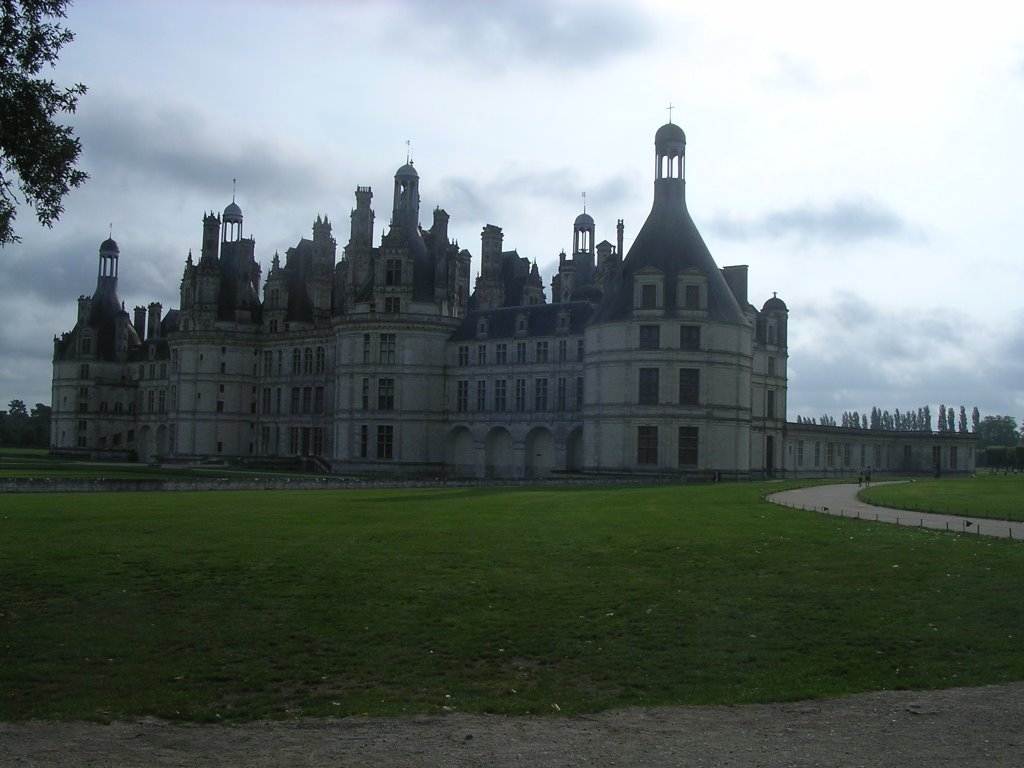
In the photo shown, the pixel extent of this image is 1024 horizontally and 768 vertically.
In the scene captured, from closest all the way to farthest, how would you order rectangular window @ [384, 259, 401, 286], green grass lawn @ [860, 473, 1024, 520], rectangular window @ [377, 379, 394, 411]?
green grass lawn @ [860, 473, 1024, 520] → rectangular window @ [384, 259, 401, 286] → rectangular window @ [377, 379, 394, 411]

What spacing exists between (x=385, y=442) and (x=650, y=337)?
2301 centimetres

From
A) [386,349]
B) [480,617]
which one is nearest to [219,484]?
[386,349]

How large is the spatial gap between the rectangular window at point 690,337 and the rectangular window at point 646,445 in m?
5.21

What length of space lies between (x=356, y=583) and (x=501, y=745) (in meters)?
8.09

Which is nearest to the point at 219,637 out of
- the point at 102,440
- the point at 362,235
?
the point at 362,235

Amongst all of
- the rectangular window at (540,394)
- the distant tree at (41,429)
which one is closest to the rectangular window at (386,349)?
the rectangular window at (540,394)

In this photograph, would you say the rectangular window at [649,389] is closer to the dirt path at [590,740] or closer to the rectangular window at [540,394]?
the rectangular window at [540,394]

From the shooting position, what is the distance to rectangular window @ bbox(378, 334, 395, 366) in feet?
263

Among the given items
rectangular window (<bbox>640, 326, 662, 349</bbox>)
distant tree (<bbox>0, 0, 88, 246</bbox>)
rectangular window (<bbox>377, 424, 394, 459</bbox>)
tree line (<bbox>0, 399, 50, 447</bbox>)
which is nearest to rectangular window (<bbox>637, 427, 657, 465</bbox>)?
rectangular window (<bbox>640, 326, 662, 349</bbox>)

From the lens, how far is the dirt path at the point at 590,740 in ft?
40.0

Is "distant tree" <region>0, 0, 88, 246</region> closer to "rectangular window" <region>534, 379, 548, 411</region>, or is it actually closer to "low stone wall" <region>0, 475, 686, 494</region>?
"low stone wall" <region>0, 475, 686, 494</region>

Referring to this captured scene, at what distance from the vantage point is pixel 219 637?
17.2m

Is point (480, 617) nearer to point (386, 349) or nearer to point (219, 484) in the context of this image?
point (219, 484)

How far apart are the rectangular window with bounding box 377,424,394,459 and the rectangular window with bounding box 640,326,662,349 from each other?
72.2ft
